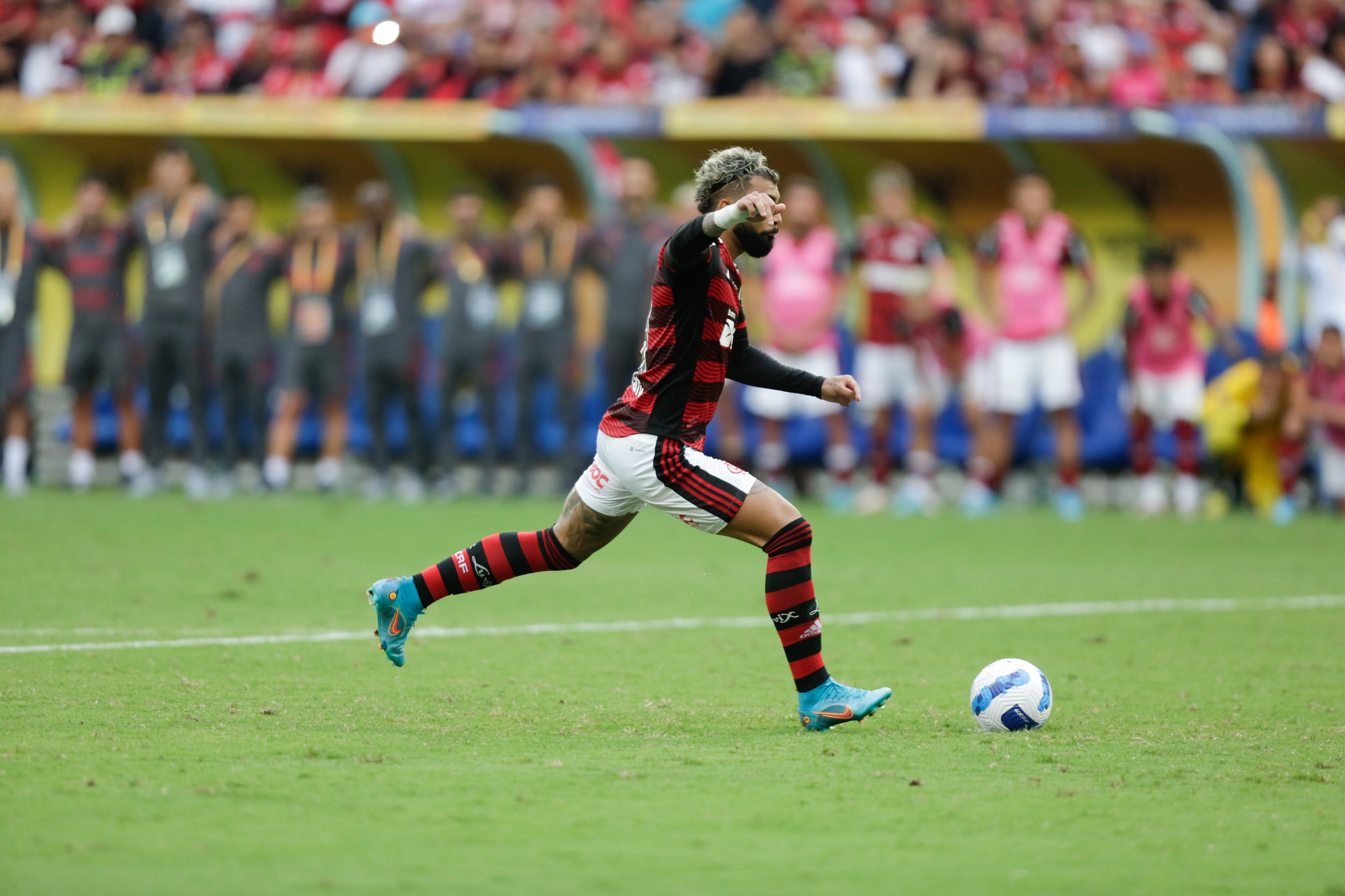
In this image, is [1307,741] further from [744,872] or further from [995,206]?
[995,206]

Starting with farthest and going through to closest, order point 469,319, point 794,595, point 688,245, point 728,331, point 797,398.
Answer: point 469,319, point 797,398, point 728,331, point 794,595, point 688,245

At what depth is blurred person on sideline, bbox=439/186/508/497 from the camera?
14.6 meters

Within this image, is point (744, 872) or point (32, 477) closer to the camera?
point (744, 872)

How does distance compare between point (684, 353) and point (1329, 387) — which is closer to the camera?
point (684, 353)

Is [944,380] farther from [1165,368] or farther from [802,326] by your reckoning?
[1165,368]

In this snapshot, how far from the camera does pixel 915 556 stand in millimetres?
10344

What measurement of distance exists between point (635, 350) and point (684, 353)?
881 cm

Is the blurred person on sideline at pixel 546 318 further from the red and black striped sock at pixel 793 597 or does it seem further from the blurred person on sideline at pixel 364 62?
the red and black striped sock at pixel 793 597

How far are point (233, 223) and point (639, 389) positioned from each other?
1000cm

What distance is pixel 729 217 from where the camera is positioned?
4.89 m

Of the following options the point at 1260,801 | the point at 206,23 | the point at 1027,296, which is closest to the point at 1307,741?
the point at 1260,801

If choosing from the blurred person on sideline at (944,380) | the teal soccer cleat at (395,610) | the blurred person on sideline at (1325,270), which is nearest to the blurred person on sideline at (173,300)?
the blurred person on sideline at (944,380)

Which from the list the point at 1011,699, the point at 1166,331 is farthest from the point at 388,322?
the point at 1011,699

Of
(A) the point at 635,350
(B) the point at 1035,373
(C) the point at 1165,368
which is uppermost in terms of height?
(C) the point at 1165,368
